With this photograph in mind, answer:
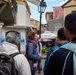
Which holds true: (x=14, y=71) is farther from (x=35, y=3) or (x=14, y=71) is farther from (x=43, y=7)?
(x=43, y=7)

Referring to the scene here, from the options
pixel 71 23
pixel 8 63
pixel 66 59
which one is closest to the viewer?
pixel 66 59

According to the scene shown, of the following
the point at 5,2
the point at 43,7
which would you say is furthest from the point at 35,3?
the point at 43,7

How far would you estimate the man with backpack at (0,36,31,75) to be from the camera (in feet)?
13.2

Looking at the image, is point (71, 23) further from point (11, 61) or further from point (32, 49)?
point (32, 49)

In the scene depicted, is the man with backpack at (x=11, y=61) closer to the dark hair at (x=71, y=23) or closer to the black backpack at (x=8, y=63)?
the black backpack at (x=8, y=63)

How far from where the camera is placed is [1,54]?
4.09 m

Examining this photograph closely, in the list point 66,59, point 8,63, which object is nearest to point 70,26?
point 66,59

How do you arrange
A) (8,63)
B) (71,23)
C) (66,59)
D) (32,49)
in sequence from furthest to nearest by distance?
(32,49)
(8,63)
(71,23)
(66,59)

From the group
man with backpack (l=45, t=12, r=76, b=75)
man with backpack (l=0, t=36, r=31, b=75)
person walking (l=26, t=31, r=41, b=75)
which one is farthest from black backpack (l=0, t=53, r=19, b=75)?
person walking (l=26, t=31, r=41, b=75)

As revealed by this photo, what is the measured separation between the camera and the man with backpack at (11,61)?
13.2 feet

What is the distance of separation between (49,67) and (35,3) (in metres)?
8.24

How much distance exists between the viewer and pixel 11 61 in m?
4.08

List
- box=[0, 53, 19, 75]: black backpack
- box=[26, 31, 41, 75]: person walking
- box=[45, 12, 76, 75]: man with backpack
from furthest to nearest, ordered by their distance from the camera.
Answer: box=[26, 31, 41, 75]: person walking
box=[0, 53, 19, 75]: black backpack
box=[45, 12, 76, 75]: man with backpack

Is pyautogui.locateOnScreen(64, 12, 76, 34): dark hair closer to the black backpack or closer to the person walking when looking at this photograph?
the black backpack
